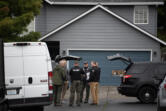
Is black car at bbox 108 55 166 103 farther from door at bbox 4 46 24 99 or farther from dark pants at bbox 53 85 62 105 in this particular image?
door at bbox 4 46 24 99

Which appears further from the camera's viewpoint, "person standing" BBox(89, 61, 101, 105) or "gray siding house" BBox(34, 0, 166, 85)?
"gray siding house" BBox(34, 0, 166, 85)

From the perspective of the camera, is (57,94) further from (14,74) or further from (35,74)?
(14,74)

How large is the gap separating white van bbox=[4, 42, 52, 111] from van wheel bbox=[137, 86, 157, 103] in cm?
608

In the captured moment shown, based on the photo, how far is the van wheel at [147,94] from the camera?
20484 mm

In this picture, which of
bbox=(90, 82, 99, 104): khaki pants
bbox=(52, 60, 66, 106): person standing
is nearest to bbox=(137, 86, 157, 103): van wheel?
bbox=(90, 82, 99, 104): khaki pants

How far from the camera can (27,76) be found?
15359 millimetres

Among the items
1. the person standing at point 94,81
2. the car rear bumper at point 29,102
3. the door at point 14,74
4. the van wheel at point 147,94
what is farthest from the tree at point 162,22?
the door at point 14,74

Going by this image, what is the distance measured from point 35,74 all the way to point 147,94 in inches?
261

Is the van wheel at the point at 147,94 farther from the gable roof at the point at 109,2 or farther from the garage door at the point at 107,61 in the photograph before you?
the gable roof at the point at 109,2

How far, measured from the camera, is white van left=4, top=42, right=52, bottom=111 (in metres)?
15.3

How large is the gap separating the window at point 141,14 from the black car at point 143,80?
12858 millimetres

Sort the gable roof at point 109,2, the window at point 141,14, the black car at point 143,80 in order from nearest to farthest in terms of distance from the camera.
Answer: the black car at point 143,80
the gable roof at point 109,2
the window at point 141,14

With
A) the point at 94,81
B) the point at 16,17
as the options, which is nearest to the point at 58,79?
the point at 94,81

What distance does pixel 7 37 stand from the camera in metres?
23.6
